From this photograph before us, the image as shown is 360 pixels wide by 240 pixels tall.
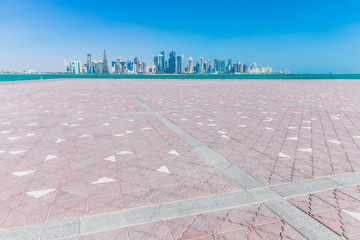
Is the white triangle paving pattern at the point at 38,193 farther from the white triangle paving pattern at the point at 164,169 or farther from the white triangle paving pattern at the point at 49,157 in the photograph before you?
the white triangle paving pattern at the point at 164,169

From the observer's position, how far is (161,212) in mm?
3594

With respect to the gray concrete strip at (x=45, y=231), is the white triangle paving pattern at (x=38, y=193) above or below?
above

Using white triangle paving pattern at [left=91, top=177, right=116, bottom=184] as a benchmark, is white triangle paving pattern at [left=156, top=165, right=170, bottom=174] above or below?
above

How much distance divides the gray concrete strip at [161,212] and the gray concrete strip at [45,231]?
0.46 ft

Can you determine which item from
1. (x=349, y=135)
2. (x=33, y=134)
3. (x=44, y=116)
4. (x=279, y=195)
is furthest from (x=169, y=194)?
(x=44, y=116)

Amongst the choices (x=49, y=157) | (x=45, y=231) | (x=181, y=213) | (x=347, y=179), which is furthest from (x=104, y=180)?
(x=347, y=179)

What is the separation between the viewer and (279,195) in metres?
4.06

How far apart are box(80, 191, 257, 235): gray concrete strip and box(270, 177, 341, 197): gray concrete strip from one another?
69 cm

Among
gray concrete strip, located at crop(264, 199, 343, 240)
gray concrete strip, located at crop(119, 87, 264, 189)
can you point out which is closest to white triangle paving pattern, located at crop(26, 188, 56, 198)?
gray concrete strip, located at crop(119, 87, 264, 189)

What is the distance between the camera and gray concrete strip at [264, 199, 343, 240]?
3064 mm

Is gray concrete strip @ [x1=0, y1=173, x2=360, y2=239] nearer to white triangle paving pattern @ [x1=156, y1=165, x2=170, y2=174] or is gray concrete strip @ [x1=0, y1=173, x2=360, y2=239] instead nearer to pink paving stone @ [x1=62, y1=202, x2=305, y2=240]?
pink paving stone @ [x1=62, y1=202, x2=305, y2=240]

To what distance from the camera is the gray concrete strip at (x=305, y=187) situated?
4172mm

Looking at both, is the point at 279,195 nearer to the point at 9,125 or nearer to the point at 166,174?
the point at 166,174

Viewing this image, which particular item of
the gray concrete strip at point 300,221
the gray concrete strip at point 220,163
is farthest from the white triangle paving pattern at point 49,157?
the gray concrete strip at point 300,221
